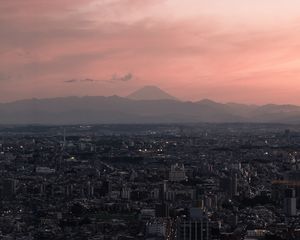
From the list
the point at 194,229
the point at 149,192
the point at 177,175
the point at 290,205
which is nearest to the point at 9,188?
the point at 149,192

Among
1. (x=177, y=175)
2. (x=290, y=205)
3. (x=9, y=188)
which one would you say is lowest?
(x=290, y=205)

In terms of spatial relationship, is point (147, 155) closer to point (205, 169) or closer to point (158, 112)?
point (205, 169)

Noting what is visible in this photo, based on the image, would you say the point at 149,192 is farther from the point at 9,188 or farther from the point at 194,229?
the point at 194,229

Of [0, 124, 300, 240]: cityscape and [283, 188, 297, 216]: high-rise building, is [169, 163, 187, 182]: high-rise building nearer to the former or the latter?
[0, 124, 300, 240]: cityscape

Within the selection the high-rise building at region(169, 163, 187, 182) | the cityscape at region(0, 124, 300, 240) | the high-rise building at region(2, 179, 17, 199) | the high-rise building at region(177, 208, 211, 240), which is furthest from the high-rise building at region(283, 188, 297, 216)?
the high-rise building at region(2, 179, 17, 199)

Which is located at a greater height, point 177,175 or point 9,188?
point 177,175

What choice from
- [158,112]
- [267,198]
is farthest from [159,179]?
[158,112]

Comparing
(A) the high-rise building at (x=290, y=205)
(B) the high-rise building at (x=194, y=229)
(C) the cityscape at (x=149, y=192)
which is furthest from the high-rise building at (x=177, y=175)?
(B) the high-rise building at (x=194, y=229)

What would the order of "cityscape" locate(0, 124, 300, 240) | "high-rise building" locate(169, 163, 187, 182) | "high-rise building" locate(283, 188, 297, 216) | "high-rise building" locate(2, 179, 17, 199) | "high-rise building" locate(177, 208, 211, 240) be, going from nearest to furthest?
"high-rise building" locate(177, 208, 211, 240) < "cityscape" locate(0, 124, 300, 240) < "high-rise building" locate(283, 188, 297, 216) < "high-rise building" locate(2, 179, 17, 199) < "high-rise building" locate(169, 163, 187, 182)

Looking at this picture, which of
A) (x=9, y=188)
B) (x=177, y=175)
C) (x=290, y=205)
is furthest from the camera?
(x=177, y=175)
